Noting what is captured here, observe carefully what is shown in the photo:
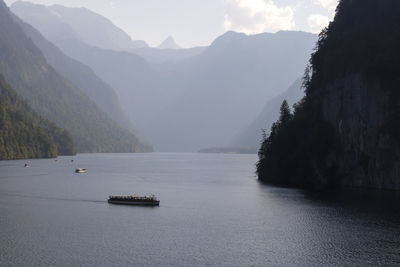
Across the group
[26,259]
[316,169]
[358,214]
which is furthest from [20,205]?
[316,169]

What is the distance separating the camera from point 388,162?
12606cm

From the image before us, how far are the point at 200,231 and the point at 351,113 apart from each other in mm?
77684

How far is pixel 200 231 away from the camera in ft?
268

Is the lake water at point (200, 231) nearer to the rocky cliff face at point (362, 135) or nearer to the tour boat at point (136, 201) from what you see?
the tour boat at point (136, 201)

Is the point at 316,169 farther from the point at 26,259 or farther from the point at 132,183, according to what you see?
the point at 26,259

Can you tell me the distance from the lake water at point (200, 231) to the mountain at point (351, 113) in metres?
18.2

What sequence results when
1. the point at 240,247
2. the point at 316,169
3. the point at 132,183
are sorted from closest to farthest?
1. the point at 240,247
2. the point at 316,169
3. the point at 132,183

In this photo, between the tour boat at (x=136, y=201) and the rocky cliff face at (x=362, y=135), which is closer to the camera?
the tour boat at (x=136, y=201)

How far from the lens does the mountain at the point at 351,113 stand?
127 m

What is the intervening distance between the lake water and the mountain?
18.2m

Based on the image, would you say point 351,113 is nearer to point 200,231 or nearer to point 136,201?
point 136,201

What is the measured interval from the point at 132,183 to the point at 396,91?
98700 millimetres

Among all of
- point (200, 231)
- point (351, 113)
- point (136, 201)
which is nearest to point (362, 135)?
point (351, 113)

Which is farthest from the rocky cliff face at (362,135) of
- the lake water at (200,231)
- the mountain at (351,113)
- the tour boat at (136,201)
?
the tour boat at (136,201)
